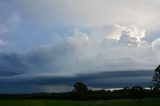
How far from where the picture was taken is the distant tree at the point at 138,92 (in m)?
168

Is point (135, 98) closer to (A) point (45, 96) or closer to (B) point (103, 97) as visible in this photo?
(B) point (103, 97)

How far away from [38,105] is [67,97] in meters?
83.9

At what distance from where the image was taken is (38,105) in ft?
350

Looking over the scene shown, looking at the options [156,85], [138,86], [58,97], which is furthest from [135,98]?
[58,97]

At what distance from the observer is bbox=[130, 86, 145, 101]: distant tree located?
551ft

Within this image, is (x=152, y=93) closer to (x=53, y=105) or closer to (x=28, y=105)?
(x=53, y=105)

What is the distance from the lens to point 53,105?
117 metres

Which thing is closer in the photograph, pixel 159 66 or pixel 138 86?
pixel 159 66

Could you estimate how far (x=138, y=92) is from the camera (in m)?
170

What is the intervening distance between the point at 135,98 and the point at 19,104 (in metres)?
79.4

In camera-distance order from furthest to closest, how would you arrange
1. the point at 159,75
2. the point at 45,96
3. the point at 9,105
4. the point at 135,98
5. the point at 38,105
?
1. the point at 45,96
2. the point at 135,98
3. the point at 159,75
4. the point at 38,105
5. the point at 9,105

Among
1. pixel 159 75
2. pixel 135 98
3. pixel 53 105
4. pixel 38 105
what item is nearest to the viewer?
pixel 38 105

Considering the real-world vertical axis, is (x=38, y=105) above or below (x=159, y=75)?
below

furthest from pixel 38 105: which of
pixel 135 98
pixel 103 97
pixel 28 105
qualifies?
pixel 103 97
